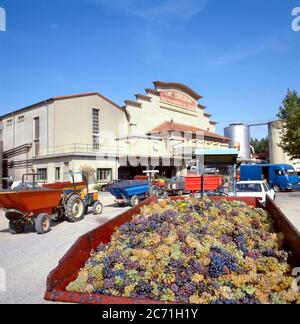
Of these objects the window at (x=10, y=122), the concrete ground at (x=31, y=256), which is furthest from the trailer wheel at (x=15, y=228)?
the window at (x=10, y=122)

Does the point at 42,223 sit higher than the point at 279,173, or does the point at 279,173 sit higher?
the point at 279,173

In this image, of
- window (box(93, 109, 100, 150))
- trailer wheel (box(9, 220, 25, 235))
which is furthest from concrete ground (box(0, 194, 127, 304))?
window (box(93, 109, 100, 150))

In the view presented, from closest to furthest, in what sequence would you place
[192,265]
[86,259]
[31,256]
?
[192,265] < [86,259] < [31,256]

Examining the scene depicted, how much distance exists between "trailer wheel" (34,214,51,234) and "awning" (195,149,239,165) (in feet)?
24.3

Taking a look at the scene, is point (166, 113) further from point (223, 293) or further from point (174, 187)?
point (223, 293)

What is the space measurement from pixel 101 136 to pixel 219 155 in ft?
62.8

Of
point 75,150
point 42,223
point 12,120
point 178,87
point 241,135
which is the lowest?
point 42,223

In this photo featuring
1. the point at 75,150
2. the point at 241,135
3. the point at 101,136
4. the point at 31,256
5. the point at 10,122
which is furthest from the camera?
the point at 241,135

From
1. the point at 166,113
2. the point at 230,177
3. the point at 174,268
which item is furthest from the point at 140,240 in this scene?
the point at 166,113

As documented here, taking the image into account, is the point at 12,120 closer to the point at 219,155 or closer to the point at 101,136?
the point at 101,136

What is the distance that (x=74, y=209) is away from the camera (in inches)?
471

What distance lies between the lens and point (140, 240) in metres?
3.84

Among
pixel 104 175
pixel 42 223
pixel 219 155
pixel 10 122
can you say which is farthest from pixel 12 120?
pixel 42 223
